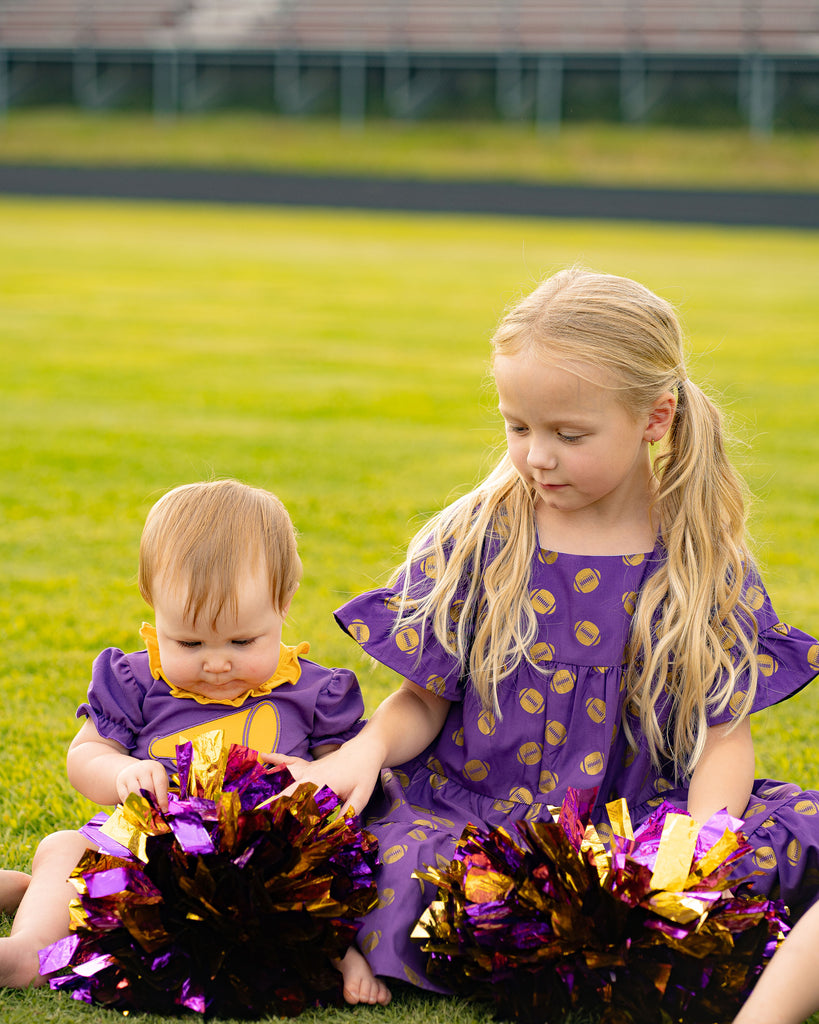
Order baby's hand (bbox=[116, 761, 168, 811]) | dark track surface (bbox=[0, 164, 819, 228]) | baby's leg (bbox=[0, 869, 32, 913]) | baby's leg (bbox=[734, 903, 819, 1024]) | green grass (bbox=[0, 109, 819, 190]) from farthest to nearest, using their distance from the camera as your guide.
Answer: green grass (bbox=[0, 109, 819, 190]) → dark track surface (bbox=[0, 164, 819, 228]) → baby's leg (bbox=[0, 869, 32, 913]) → baby's hand (bbox=[116, 761, 168, 811]) → baby's leg (bbox=[734, 903, 819, 1024])

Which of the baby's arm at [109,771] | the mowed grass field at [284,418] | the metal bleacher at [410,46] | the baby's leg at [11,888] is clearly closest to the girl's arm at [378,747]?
the baby's arm at [109,771]

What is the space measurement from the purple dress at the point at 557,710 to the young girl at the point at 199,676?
17 centimetres

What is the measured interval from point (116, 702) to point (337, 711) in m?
0.43

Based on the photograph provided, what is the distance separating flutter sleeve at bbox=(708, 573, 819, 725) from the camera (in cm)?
245

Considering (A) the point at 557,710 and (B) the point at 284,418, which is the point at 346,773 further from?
(B) the point at 284,418

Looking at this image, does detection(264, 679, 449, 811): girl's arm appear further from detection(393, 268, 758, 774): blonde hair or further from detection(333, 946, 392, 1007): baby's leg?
detection(333, 946, 392, 1007): baby's leg

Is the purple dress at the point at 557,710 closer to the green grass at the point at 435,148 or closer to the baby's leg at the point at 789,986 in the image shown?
the baby's leg at the point at 789,986

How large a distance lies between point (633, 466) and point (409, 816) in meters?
0.78

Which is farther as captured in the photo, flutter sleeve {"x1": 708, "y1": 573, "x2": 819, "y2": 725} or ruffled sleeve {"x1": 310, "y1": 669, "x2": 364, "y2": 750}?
ruffled sleeve {"x1": 310, "y1": 669, "x2": 364, "y2": 750}

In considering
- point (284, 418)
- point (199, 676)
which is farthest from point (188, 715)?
point (284, 418)

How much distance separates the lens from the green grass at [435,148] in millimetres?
31203

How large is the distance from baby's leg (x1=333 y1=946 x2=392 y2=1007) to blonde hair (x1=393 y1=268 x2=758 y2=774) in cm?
54

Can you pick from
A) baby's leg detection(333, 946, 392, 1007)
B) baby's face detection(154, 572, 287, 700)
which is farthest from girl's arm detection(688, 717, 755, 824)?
baby's face detection(154, 572, 287, 700)

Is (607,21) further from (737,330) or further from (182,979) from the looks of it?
(182,979)
